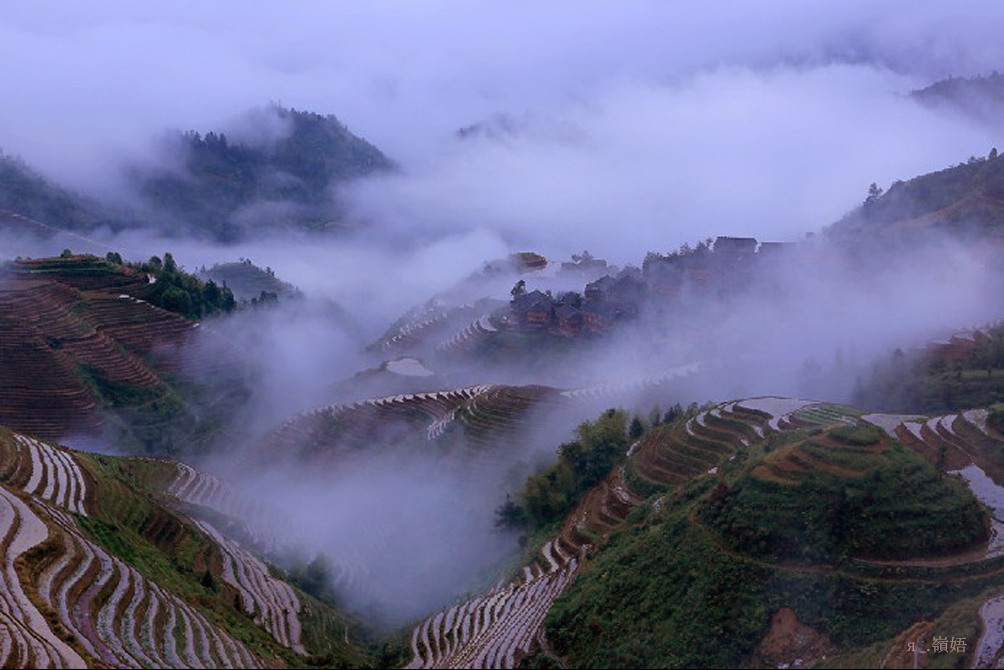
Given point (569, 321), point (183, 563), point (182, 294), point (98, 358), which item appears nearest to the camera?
point (183, 563)

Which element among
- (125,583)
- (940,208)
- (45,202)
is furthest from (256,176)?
(125,583)

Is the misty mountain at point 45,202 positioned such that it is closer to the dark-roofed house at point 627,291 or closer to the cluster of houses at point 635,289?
the cluster of houses at point 635,289

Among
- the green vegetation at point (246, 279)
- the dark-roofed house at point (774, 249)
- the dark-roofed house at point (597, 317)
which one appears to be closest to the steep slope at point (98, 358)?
the dark-roofed house at point (597, 317)

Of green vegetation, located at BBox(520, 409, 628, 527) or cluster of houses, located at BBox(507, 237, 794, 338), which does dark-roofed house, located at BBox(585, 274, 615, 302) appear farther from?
green vegetation, located at BBox(520, 409, 628, 527)

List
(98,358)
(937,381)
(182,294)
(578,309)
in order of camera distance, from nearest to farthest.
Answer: (937,381) < (98,358) < (182,294) < (578,309)

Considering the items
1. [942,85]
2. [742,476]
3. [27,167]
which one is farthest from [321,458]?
[942,85]

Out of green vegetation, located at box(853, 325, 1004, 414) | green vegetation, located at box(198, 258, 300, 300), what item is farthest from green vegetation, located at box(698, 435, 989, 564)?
green vegetation, located at box(198, 258, 300, 300)

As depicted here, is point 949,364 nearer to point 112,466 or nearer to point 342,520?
point 342,520

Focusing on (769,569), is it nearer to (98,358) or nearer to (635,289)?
(98,358)
